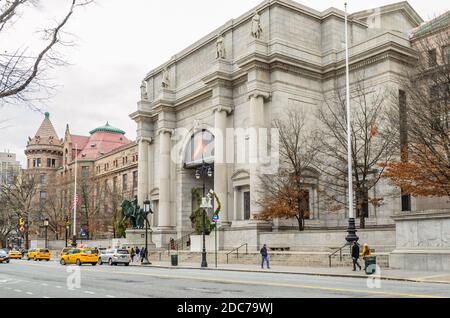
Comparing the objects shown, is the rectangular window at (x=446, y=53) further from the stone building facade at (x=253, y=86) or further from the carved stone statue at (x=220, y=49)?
the carved stone statue at (x=220, y=49)

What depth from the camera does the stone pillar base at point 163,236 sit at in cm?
6425

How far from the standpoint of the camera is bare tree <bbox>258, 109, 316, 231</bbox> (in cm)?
4366

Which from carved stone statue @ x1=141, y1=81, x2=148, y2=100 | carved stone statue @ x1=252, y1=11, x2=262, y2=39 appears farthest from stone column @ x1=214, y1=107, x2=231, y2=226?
carved stone statue @ x1=141, y1=81, x2=148, y2=100

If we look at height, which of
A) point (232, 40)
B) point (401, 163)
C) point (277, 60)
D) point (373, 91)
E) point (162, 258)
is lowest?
point (162, 258)

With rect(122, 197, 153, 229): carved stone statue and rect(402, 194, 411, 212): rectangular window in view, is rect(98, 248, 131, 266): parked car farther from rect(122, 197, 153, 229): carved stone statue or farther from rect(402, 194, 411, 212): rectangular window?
rect(402, 194, 411, 212): rectangular window

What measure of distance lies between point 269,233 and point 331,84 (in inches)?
675

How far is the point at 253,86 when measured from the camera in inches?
2048

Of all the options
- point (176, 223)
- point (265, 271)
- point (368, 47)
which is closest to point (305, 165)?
point (368, 47)

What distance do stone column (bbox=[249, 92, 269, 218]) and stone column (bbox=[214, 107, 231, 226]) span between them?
500 centimetres

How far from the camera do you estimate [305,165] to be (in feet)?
153

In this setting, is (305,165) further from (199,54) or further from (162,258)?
(199,54)

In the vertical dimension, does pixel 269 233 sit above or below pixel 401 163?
below

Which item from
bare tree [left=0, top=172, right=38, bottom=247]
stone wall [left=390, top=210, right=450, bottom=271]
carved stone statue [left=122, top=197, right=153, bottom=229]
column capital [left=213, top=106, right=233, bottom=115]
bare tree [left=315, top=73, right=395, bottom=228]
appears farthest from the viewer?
bare tree [left=0, top=172, right=38, bottom=247]

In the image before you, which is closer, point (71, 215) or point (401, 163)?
point (401, 163)
